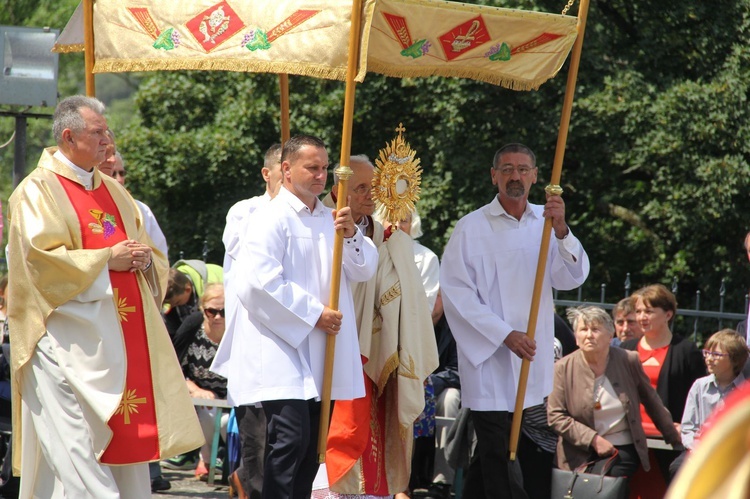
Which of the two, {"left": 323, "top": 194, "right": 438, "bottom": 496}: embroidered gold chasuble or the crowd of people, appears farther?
{"left": 323, "top": 194, "right": 438, "bottom": 496}: embroidered gold chasuble

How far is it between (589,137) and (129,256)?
9773 millimetres

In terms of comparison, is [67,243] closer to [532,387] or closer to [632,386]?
[532,387]

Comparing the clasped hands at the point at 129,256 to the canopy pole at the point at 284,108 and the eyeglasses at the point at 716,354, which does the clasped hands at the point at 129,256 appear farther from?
the eyeglasses at the point at 716,354

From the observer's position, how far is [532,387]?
6.20 meters

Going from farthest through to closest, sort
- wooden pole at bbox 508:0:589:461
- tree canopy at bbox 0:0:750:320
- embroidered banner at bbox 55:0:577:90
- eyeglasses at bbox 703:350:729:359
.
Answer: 1. tree canopy at bbox 0:0:750:320
2. eyeglasses at bbox 703:350:729:359
3. wooden pole at bbox 508:0:589:461
4. embroidered banner at bbox 55:0:577:90

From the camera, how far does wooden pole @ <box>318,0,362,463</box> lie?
5.41 m

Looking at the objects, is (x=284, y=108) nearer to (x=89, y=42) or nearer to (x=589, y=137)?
(x=89, y=42)

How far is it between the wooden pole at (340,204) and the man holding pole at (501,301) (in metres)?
1.00

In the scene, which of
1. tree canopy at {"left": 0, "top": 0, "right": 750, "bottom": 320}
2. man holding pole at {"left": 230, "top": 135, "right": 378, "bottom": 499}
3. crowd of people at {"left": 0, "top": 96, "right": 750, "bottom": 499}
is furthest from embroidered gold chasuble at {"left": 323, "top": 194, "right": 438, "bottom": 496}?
tree canopy at {"left": 0, "top": 0, "right": 750, "bottom": 320}

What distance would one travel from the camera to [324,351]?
5.49 metres

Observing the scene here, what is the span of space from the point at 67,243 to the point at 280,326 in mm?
1070

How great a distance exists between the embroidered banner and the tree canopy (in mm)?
7148

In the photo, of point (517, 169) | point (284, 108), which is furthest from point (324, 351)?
point (284, 108)

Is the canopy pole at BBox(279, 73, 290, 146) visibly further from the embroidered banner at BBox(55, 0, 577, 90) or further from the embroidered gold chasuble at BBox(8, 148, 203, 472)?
the embroidered gold chasuble at BBox(8, 148, 203, 472)
